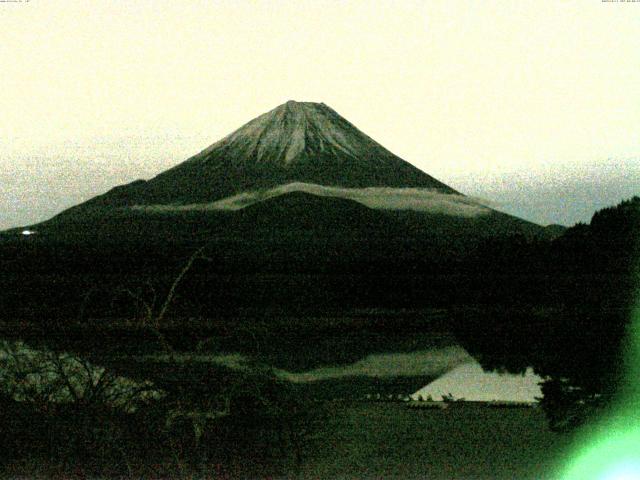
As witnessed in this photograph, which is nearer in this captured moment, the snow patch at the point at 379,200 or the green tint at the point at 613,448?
the green tint at the point at 613,448

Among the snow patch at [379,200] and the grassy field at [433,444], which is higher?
the snow patch at [379,200]

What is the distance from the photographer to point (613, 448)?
1.87m

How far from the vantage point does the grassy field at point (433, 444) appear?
73.1 inches

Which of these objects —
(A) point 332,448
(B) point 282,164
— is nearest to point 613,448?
(A) point 332,448

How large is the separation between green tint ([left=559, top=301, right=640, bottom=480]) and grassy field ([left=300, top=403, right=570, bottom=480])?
5 centimetres

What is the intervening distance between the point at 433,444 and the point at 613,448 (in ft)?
1.64

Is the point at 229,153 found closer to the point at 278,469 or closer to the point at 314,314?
the point at 314,314

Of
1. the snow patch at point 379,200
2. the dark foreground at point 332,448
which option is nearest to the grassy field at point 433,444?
the dark foreground at point 332,448

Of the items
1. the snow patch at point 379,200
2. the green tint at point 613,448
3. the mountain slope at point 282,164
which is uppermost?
the mountain slope at point 282,164

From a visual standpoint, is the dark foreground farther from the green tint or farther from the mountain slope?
the mountain slope

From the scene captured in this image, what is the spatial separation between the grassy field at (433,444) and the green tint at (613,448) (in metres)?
0.05

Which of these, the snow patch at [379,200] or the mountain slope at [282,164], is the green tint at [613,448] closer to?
the snow patch at [379,200]

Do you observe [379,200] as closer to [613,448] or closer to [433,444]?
[433,444]

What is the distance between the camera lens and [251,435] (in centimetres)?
186
